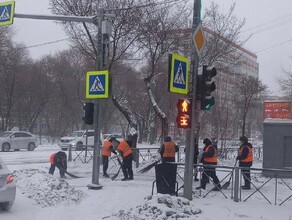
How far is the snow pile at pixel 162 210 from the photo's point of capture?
9875 mm

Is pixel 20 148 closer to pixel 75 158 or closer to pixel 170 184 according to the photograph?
pixel 75 158

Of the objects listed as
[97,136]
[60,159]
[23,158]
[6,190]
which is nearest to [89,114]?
[97,136]

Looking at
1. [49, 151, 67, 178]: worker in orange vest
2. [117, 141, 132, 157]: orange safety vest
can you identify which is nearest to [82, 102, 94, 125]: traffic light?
[117, 141, 132, 157]: orange safety vest

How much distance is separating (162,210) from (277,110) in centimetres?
1230

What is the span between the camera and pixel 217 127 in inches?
1154

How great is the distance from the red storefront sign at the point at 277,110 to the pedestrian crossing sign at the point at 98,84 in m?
9.30

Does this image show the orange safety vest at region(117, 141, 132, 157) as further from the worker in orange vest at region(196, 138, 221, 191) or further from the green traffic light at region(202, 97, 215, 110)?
the green traffic light at region(202, 97, 215, 110)

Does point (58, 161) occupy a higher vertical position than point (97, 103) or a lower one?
lower

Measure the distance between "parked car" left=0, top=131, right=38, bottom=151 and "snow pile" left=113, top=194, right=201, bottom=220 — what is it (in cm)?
2722

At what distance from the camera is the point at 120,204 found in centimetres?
1195

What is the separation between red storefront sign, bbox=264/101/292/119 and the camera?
67.8 feet

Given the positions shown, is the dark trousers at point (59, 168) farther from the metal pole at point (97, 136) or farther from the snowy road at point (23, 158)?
the snowy road at point (23, 158)

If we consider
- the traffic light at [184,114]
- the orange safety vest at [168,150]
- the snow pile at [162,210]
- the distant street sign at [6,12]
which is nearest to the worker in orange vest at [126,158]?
the orange safety vest at [168,150]

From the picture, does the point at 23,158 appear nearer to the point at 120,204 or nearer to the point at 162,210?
the point at 120,204
